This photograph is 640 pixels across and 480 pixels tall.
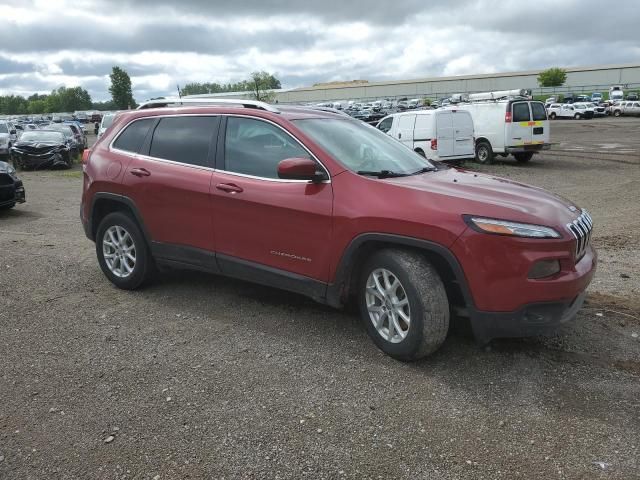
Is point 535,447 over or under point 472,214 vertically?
Result: under

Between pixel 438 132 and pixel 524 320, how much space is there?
43.6 ft

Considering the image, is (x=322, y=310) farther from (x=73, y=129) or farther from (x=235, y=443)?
(x=73, y=129)

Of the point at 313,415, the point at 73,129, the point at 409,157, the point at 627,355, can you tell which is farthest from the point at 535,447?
the point at 73,129

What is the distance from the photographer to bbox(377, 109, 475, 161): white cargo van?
16.3 meters

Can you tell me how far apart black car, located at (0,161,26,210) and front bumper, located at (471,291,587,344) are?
9123 mm

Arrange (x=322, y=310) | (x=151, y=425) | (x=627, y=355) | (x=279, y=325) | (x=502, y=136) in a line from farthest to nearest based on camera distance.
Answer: (x=502, y=136), (x=322, y=310), (x=279, y=325), (x=627, y=355), (x=151, y=425)

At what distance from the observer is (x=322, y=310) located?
502 centimetres

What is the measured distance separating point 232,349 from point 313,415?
3.64 ft

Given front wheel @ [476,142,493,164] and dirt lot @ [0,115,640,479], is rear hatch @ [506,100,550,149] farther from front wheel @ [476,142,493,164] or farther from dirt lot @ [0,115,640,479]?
dirt lot @ [0,115,640,479]

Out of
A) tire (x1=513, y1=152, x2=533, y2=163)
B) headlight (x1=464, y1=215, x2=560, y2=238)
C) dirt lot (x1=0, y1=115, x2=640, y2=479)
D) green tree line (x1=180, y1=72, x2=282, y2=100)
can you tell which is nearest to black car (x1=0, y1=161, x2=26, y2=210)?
dirt lot (x1=0, y1=115, x2=640, y2=479)

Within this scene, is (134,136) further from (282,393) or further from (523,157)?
(523,157)

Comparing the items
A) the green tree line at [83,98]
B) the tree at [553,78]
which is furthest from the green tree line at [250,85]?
the tree at [553,78]

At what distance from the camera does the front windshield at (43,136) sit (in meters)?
20.2

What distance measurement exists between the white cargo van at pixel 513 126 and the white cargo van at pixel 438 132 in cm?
166
